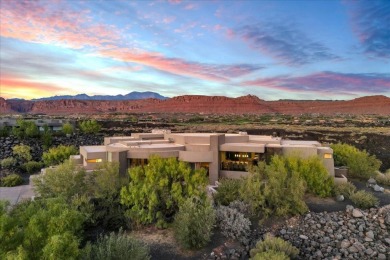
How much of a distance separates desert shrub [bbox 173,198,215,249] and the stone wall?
1196 inches

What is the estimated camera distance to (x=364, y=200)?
70.2 ft

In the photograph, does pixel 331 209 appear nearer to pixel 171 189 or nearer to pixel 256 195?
pixel 256 195

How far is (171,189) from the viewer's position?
19.9 meters

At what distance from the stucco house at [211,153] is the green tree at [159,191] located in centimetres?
353

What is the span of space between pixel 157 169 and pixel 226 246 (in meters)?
7.53

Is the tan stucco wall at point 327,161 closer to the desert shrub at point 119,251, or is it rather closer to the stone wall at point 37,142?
the desert shrub at point 119,251

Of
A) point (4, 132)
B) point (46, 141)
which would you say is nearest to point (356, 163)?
point (46, 141)

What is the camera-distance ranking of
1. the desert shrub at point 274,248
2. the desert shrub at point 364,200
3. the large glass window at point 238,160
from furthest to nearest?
the large glass window at point 238,160, the desert shrub at point 364,200, the desert shrub at point 274,248

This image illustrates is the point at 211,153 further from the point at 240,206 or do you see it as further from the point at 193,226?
the point at 193,226

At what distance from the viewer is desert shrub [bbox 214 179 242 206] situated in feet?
68.9

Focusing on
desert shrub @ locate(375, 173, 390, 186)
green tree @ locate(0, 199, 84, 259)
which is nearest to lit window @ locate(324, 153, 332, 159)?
desert shrub @ locate(375, 173, 390, 186)

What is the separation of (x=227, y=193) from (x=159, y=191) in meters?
4.74

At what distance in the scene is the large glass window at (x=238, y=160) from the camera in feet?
88.0

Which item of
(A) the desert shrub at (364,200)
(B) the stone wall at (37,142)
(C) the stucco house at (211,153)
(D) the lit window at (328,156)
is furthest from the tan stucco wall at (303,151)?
(B) the stone wall at (37,142)
